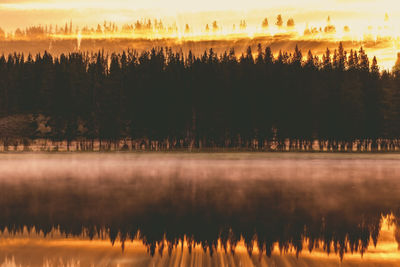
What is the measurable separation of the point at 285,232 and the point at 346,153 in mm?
101631

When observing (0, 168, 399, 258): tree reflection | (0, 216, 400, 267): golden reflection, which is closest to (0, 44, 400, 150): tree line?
(0, 168, 399, 258): tree reflection

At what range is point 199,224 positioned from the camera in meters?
29.7

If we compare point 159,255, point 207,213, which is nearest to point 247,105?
point 207,213

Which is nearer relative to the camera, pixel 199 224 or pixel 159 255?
pixel 159 255

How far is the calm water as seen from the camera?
22411 millimetres

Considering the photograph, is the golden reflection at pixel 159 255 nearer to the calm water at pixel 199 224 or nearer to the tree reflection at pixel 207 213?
the calm water at pixel 199 224

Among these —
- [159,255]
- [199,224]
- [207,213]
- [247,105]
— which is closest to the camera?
[159,255]

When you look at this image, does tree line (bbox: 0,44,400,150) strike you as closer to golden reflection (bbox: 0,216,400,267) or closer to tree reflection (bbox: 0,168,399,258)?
tree reflection (bbox: 0,168,399,258)

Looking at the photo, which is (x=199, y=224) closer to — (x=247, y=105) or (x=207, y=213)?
(x=207, y=213)

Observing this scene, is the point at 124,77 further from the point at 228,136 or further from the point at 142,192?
the point at 142,192

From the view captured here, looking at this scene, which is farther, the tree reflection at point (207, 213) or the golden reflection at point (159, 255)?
the tree reflection at point (207, 213)

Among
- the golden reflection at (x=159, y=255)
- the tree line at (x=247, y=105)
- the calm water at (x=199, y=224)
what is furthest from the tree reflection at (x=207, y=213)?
the tree line at (x=247, y=105)

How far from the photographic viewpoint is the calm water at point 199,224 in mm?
22411

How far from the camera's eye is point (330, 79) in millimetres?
147375
